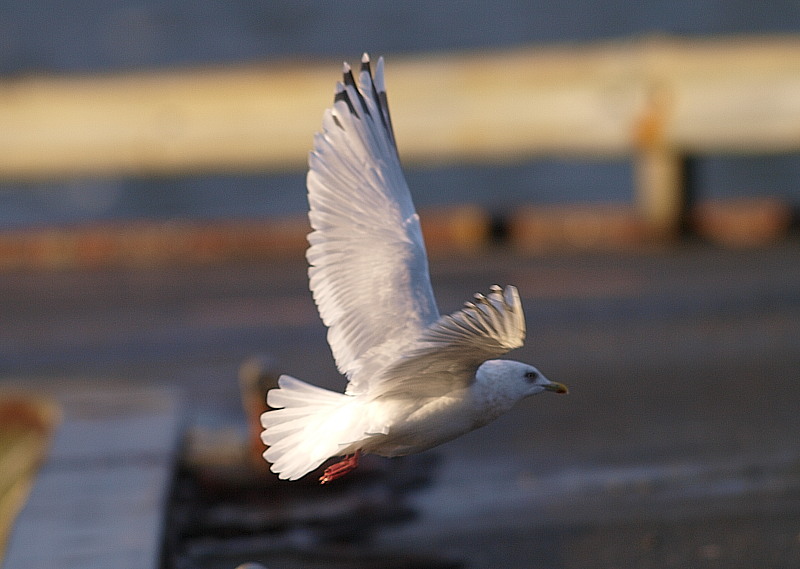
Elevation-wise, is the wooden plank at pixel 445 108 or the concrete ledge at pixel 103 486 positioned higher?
the wooden plank at pixel 445 108

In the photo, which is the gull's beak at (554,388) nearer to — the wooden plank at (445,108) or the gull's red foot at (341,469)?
the gull's red foot at (341,469)

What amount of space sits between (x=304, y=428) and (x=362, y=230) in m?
0.98

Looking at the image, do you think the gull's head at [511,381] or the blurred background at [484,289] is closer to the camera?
the gull's head at [511,381]

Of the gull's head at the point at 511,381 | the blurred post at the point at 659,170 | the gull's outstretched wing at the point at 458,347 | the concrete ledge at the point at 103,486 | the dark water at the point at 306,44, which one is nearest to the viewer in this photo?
the gull's outstretched wing at the point at 458,347

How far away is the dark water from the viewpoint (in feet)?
96.4

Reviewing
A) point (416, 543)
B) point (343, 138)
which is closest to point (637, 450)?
point (416, 543)

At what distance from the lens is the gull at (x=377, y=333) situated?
14.8 ft

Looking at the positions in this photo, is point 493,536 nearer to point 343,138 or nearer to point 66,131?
point 343,138

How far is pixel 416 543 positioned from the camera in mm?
5602

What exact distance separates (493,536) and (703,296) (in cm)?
467

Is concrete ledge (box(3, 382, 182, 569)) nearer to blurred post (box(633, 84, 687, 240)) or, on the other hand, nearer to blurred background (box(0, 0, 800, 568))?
blurred background (box(0, 0, 800, 568))

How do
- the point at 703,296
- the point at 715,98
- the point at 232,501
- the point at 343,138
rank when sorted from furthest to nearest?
the point at 715,98 < the point at 703,296 < the point at 232,501 < the point at 343,138

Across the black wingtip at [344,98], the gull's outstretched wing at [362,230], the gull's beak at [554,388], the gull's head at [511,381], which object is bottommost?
the gull's beak at [554,388]

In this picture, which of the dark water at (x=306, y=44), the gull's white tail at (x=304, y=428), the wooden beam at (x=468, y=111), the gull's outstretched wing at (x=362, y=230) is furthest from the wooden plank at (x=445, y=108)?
the dark water at (x=306, y=44)
